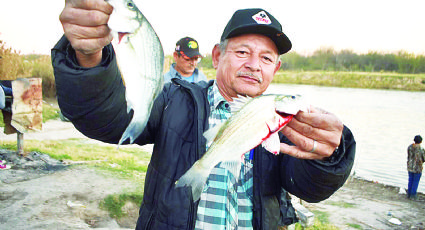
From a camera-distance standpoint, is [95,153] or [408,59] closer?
[95,153]

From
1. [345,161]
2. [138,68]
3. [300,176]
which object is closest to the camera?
[138,68]

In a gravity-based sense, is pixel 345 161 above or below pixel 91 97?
below

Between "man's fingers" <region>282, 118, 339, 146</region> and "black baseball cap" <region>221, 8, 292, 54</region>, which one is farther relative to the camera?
"black baseball cap" <region>221, 8, 292, 54</region>

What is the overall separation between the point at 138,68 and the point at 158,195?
3.91ft

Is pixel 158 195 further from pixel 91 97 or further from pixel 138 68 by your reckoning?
pixel 138 68

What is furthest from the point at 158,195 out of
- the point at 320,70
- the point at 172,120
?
the point at 320,70

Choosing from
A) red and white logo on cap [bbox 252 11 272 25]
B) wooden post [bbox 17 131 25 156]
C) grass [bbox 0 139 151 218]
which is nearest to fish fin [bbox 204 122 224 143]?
red and white logo on cap [bbox 252 11 272 25]

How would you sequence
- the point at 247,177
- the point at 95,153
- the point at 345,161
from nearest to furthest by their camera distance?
the point at 345,161, the point at 247,177, the point at 95,153

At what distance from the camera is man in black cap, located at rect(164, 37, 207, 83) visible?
6.87 metres

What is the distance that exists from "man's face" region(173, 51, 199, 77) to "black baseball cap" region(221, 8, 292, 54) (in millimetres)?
4284

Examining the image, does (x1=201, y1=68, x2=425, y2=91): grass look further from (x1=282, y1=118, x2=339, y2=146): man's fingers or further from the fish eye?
the fish eye

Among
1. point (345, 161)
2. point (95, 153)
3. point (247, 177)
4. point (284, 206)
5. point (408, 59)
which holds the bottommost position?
point (95, 153)

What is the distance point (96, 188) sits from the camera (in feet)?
18.6

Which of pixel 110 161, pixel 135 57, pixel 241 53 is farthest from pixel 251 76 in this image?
pixel 110 161
